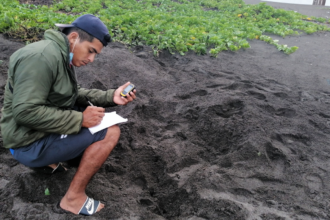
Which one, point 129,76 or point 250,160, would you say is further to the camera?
point 129,76

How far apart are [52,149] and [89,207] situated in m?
0.60

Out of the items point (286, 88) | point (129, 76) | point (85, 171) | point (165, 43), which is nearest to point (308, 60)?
point (286, 88)

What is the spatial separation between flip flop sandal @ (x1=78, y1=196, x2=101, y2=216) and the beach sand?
0.22 ft

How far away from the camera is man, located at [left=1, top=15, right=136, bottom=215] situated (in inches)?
80.7

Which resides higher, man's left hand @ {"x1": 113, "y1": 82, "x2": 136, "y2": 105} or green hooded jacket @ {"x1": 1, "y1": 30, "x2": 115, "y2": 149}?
green hooded jacket @ {"x1": 1, "y1": 30, "x2": 115, "y2": 149}

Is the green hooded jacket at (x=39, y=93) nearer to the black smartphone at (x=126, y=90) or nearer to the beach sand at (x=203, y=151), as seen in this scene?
the black smartphone at (x=126, y=90)

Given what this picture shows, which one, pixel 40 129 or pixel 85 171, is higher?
pixel 40 129

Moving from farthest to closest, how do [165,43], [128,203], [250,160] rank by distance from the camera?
1. [165,43]
2. [250,160]
3. [128,203]

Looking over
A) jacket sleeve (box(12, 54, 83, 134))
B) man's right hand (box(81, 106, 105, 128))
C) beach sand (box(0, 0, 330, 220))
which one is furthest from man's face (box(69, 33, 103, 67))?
beach sand (box(0, 0, 330, 220))

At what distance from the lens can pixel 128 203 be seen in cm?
263

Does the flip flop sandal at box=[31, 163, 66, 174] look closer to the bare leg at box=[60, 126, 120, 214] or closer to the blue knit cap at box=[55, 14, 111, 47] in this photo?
the bare leg at box=[60, 126, 120, 214]

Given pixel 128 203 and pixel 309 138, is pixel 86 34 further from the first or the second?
pixel 309 138

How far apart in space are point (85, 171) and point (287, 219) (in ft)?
5.74

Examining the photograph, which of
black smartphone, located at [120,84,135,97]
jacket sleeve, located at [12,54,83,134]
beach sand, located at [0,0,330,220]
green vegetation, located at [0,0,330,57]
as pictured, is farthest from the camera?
green vegetation, located at [0,0,330,57]
